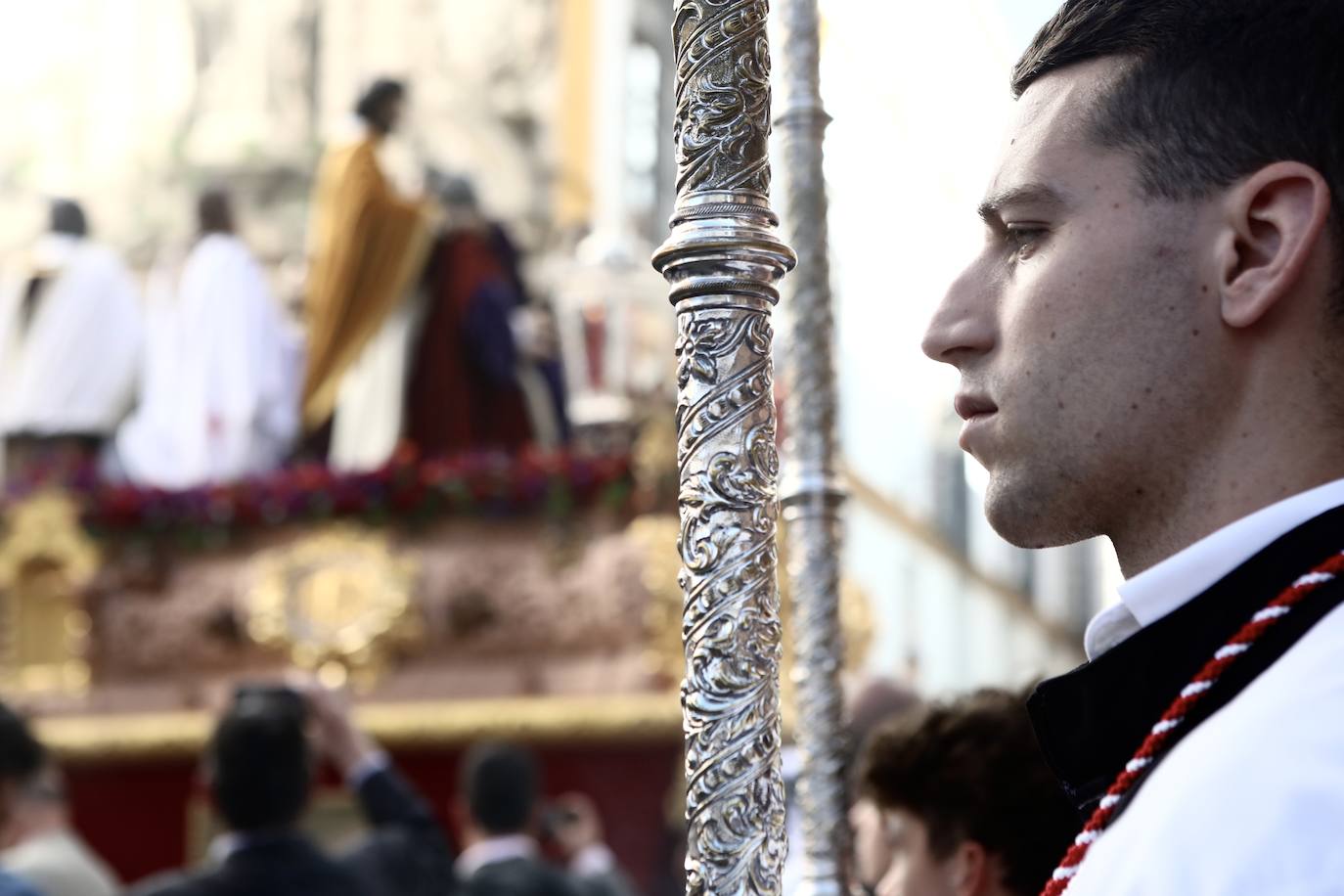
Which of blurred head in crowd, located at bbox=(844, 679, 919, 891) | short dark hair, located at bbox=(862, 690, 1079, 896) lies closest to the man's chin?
short dark hair, located at bbox=(862, 690, 1079, 896)

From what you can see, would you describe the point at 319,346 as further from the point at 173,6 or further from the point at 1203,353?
the point at 1203,353

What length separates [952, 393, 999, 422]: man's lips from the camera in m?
1.03

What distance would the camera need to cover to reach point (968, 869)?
1870mm

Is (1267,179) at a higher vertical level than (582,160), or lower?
lower

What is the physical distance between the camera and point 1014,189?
1.01 metres

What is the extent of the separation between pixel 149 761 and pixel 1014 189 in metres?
7.09

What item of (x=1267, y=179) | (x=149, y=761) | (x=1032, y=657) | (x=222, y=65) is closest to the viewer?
(x=1267, y=179)

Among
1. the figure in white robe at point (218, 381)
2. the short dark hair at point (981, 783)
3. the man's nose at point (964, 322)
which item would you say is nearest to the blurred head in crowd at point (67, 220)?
the figure in white robe at point (218, 381)

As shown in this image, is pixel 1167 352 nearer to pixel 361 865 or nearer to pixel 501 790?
pixel 361 865

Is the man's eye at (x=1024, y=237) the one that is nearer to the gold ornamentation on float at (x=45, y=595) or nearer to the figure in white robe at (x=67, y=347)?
the gold ornamentation on float at (x=45, y=595)

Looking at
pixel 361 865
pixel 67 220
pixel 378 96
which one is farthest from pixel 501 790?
pixel 67 220

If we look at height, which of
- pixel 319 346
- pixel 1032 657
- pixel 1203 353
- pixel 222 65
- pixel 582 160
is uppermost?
pixel 222 65

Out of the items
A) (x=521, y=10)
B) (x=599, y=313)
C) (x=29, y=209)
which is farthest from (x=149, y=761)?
(x=29, y=209)

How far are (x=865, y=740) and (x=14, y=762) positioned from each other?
1.80 meters
